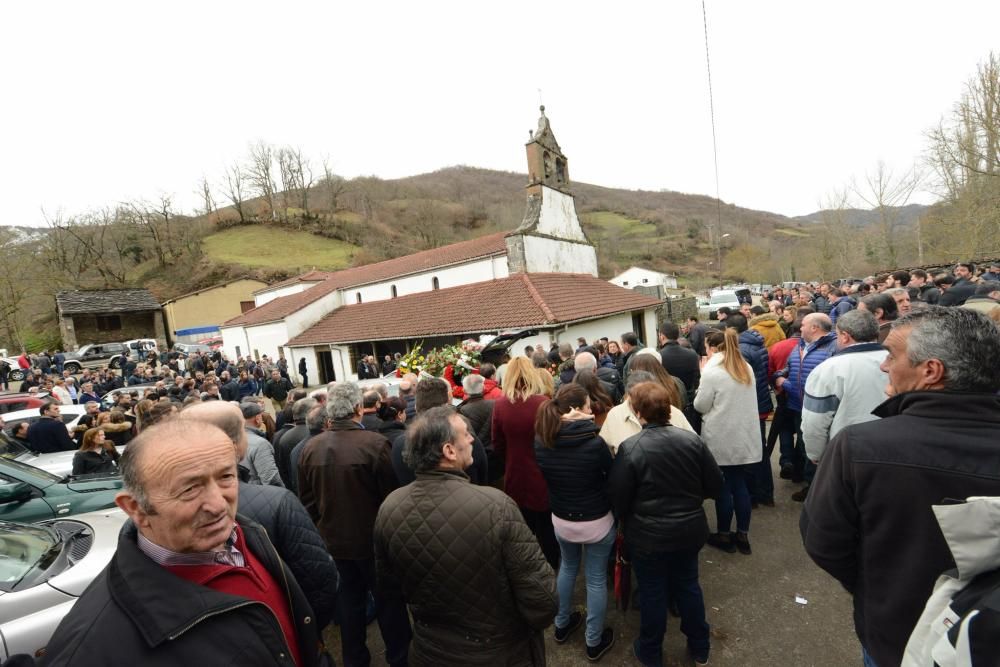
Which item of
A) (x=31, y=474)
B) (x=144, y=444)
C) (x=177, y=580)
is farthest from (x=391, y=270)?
(x=177, y=580)

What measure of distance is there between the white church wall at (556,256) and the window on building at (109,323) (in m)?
38.8

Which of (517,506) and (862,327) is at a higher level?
(862,327)

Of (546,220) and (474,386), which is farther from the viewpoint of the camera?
(546,220)

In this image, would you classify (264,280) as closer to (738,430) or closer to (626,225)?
(738,430)

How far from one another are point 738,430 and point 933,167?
30052mm

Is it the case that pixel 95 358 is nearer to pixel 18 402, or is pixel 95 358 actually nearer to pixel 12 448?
pixel 18 402

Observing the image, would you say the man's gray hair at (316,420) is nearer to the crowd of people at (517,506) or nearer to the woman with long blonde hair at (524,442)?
the crowd of people at (517,506)

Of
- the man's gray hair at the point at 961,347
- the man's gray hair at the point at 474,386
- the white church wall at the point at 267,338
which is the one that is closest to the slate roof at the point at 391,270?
the white church wall at the point at 267,338

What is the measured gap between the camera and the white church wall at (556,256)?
1730 cm

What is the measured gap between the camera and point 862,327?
3395 millimetres

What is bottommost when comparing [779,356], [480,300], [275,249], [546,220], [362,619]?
[362,619]

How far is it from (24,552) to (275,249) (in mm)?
57003

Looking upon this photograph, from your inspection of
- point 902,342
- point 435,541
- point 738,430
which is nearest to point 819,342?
point 738,430

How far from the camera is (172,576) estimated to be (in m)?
1.31
